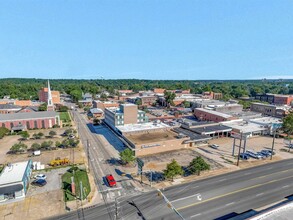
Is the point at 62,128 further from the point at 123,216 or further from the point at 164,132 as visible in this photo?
the point at 123,216

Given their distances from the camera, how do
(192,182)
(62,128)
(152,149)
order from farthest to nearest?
(62,128) → (152,149) → (192,182)

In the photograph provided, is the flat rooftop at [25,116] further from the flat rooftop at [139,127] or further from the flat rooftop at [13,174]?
the flat rooftop at [13,174]

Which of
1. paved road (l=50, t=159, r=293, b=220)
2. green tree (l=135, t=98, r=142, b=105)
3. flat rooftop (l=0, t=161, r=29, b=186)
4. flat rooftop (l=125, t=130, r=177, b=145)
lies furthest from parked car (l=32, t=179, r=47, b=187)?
green tree (l=135, t=98, r=142, b=105)

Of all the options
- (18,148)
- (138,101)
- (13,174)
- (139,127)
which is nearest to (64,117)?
(18,148)

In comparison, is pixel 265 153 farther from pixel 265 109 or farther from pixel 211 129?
pixel 265 109

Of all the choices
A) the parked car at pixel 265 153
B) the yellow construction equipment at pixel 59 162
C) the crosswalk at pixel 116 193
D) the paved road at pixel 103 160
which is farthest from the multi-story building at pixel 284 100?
the yellow construction equipment at pixel 59 162

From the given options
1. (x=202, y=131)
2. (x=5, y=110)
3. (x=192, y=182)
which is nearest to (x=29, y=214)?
(x=192, y=182)

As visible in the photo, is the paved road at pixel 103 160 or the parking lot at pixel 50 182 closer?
the paved road at pixel 103 160

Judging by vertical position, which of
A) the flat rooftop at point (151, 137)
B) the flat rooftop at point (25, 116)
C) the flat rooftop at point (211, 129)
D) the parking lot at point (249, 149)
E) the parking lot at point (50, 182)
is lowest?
the parking lot at point (50, 182)
